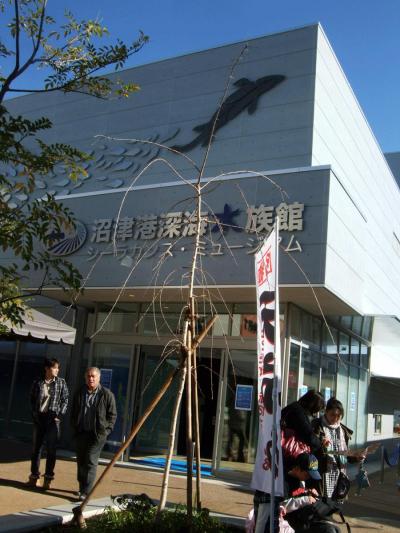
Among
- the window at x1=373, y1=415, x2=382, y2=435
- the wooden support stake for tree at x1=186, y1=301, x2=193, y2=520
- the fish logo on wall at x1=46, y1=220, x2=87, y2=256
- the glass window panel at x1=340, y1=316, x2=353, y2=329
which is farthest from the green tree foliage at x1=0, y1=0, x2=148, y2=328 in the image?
the window at x1=373, y1=415, x2=382, y2=435

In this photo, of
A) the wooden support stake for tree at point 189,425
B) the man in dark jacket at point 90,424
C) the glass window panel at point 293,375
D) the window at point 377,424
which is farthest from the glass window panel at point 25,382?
the window at point 377,424

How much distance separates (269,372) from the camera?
435cm

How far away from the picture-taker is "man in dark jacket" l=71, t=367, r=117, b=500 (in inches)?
269

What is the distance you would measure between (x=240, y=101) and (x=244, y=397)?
6.83 meters

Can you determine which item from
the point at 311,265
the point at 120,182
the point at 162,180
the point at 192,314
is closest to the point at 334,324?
the point at 311,265

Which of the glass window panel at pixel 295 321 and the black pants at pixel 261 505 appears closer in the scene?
the black pants at pixel 261 505

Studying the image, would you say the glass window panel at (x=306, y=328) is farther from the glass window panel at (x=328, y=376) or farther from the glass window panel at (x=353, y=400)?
the glass window panel at (x=353, y=400)

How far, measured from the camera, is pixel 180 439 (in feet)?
40.9

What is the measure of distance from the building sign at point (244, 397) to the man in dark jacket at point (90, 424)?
359 centimetres

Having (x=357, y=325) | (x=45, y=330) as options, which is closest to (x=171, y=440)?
(x=45, y=330)

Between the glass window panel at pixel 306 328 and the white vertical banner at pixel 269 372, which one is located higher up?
the glass window panel at pixel 306 328

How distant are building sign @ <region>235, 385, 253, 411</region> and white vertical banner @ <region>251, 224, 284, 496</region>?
227 inches

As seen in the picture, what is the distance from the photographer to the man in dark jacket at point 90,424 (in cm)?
683

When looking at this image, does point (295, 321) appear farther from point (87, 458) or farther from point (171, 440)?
point (171, 440)
